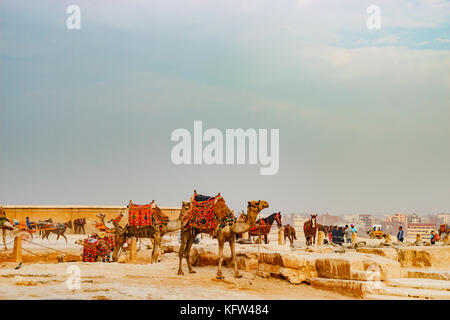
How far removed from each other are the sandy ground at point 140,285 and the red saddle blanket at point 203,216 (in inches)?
49.5

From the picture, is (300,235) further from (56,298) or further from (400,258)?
(56,298)

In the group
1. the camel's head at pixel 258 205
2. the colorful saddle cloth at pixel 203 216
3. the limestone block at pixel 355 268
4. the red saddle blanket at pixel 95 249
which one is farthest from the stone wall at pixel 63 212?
the limestone block at pixel 355 268

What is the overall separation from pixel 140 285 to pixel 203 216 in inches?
117

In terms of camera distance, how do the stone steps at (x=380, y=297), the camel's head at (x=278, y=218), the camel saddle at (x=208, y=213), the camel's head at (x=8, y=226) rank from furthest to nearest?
the camel's head at (x=278, y=218)
the camel's head at (x=8, y=226)
the camel saddle at (x=208, y=213)
the stone steps at (x=380, y=297)

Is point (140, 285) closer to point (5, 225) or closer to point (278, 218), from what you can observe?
point (278, 218)

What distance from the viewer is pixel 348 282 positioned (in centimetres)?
1087

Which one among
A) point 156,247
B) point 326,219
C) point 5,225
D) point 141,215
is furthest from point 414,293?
point 326,219

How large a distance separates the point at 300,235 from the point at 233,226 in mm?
27362

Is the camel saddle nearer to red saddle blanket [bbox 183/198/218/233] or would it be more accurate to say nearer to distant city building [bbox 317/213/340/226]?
red saddle blanket [bbox 183/198/218/233]

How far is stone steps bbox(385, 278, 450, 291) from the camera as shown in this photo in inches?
417

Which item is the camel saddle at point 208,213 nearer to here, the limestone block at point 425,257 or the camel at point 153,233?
the camel at point 153,233

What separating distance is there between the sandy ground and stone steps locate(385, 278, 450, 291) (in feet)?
4.11

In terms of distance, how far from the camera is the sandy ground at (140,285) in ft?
31.0
